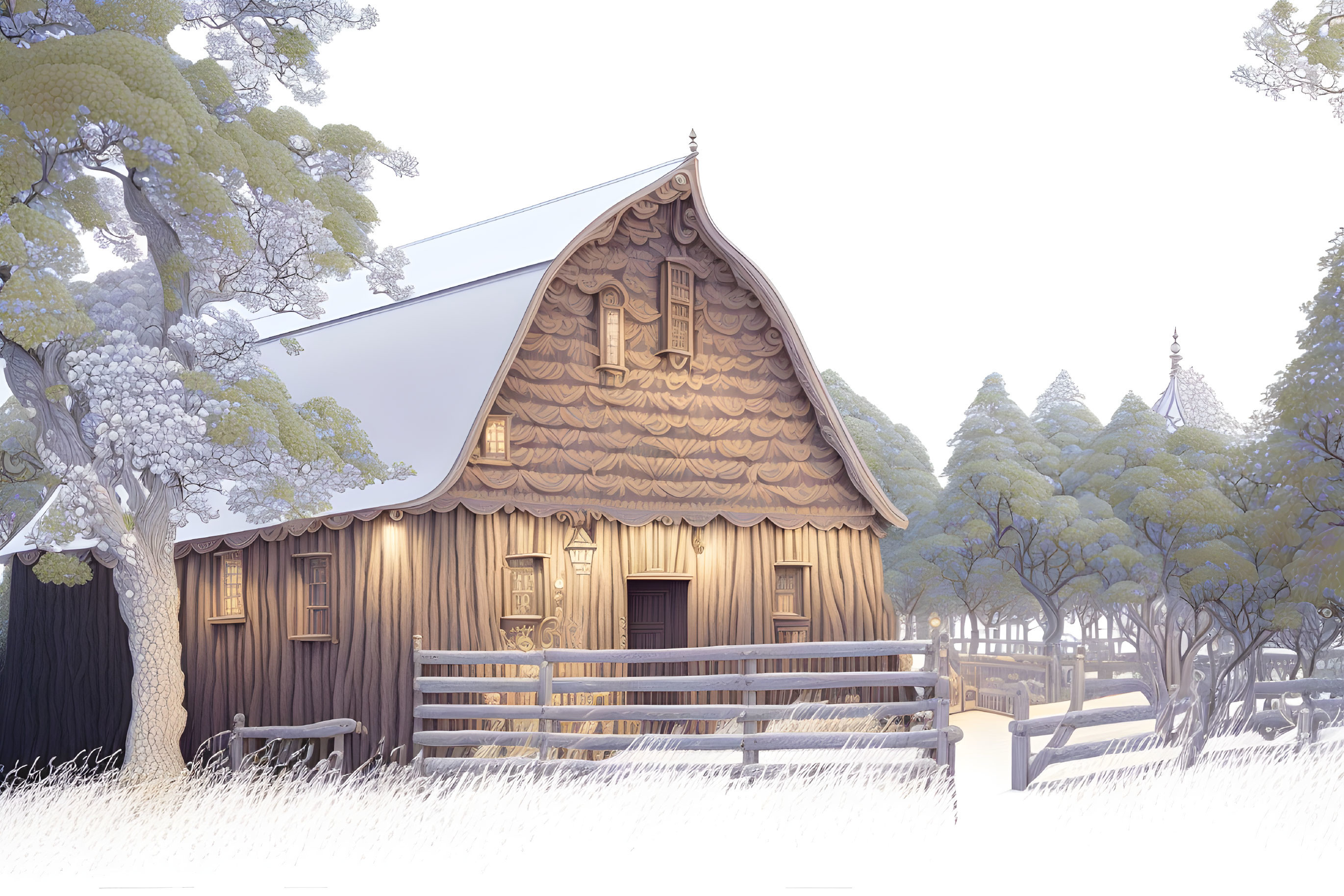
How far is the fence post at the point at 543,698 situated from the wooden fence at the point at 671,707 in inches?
0.5

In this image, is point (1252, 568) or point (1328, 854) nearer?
point (1328, 854)

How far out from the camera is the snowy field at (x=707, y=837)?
Result: 10258 millimetres

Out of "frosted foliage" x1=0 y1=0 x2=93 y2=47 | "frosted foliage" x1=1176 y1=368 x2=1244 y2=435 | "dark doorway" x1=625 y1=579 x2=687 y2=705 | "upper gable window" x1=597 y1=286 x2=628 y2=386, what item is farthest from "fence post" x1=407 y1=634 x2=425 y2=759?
"frosted foliage" x1=1176 y1=368 x2=1244 y2=435

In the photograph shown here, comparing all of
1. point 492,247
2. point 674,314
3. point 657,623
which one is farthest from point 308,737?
point 492,247

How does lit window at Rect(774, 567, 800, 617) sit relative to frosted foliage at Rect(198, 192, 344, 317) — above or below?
below

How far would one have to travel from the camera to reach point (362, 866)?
10570 mm

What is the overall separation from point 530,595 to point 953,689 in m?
10.2

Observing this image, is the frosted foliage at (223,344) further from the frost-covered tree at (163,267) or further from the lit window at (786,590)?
the lit window at (786,590)

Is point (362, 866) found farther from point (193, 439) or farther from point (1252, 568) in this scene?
point (1252, 568)

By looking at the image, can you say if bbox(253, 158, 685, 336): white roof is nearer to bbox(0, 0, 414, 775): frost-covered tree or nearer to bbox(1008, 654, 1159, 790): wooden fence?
bbox(0, 0, 414, 775): frost-covered tree

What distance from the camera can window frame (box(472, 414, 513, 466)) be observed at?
15.7m

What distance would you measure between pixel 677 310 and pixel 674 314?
0.32ft

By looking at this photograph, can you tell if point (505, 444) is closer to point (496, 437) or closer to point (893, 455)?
point (496, 437)

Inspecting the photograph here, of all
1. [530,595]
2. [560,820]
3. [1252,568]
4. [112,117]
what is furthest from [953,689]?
[112,117]
